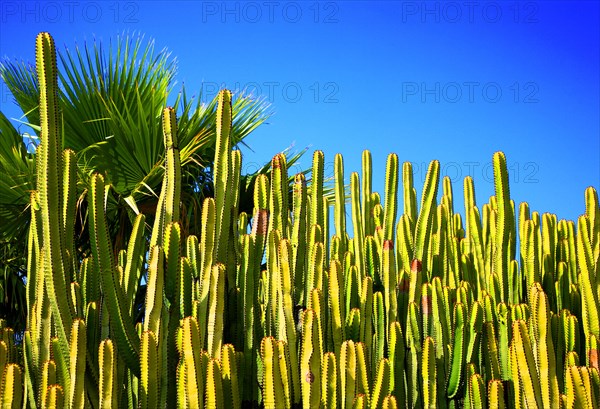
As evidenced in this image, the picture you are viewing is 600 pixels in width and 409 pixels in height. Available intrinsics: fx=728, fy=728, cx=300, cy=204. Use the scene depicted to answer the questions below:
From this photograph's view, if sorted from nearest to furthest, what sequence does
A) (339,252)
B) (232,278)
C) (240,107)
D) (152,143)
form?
(232,278) < (339,252) < (152,143) < (240,107)

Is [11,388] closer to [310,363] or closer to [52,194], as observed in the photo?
[52,194]

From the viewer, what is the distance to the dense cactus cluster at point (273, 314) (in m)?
2.22

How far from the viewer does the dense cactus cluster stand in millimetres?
2217

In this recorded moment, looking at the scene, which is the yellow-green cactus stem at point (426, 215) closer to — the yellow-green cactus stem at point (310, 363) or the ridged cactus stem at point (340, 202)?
the ridged cactus stem at point (340, 202)

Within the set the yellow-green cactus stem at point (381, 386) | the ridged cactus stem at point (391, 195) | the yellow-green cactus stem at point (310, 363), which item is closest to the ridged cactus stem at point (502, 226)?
the ridged cactus stem at point (391, 195)

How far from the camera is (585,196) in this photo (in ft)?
11.0

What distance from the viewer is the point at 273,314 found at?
2.59 metres

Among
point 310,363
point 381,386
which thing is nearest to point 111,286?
point 310,363

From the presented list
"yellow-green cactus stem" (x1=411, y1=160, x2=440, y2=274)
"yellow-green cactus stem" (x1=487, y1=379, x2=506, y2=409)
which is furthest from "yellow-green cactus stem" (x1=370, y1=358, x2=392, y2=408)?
"yellow-green cactus stem" (x1=411, y1=160, x2=440, y2=274)

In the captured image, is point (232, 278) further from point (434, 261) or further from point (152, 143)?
point (152, 143)

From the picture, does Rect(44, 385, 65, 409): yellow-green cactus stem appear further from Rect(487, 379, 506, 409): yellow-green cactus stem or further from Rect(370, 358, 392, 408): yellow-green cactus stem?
Rect(487, 379, 506, 409): yellow-green cactus stem

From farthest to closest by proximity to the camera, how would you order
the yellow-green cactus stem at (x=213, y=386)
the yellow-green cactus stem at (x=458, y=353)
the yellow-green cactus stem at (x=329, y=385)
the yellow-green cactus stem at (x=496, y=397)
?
1. the yellow-green cactus stem at (x=458, y=353)
2. the yellow-green cactus stem at (x=496, y=397)
3. the yellow-green cactus stem at (x=329, y=385)
4. the yellow-green cactus stem at (x=213, y=386)

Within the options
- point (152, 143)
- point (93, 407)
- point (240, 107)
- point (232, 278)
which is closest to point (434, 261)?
point (232, 278)

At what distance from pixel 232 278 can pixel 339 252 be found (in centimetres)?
67
